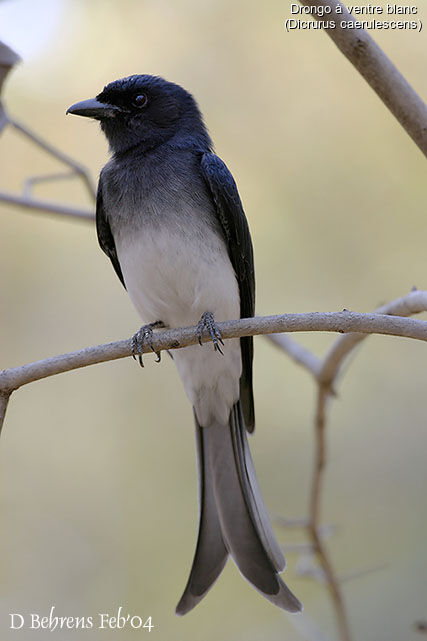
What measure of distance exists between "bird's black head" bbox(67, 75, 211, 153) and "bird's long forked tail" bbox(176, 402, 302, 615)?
1465mm

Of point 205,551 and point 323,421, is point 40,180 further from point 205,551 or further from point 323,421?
point 205,551

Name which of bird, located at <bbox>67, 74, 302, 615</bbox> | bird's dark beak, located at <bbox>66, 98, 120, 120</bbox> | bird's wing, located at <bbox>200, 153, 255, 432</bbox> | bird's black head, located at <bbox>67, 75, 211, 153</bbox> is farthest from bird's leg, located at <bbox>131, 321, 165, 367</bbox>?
bird's dark beak, located at <bbox>66, 98, 120, 120</bbox>

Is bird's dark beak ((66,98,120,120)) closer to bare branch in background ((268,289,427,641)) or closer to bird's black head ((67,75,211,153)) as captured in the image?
bird's black head ((67,75,211,153))

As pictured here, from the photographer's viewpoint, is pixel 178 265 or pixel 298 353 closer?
pixel 178 265

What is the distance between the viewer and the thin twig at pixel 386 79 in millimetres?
2713

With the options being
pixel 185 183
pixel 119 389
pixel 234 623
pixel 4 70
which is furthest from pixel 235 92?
pixel 234 623

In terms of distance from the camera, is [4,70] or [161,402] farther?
[161,402]

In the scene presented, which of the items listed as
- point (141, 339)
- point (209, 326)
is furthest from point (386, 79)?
point (141, 339)

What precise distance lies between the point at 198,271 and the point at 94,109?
108 cm

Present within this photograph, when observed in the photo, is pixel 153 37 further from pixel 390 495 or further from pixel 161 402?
pixel 390 495

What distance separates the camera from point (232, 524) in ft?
11.7

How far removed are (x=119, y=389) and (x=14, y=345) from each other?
917mm

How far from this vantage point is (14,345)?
6.27 m
